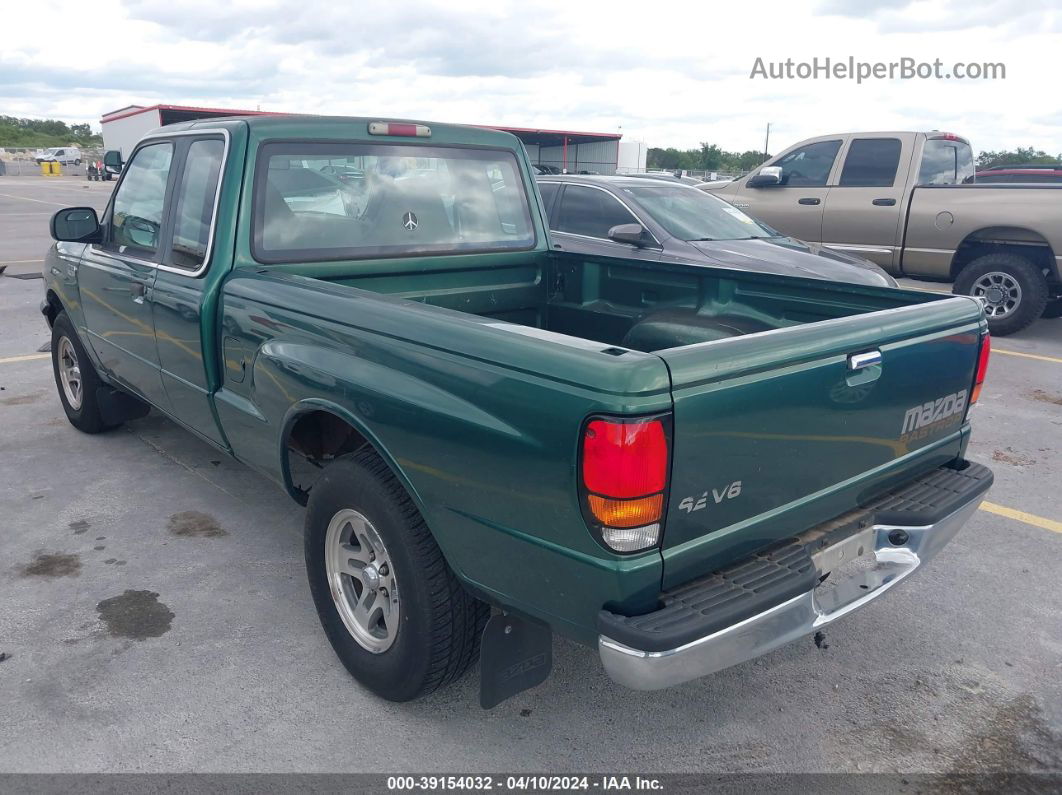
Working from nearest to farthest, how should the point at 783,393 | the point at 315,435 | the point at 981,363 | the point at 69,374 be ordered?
the point at 783,393, the point at 981,363, the point at 315,435, the point at 69,374

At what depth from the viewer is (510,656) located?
8.18 ft

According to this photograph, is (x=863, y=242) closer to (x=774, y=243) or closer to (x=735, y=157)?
(x=774, y=243)

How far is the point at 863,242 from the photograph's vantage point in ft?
31.2

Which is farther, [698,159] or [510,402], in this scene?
[698,159]

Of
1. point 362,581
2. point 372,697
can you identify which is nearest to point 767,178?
point 362,581

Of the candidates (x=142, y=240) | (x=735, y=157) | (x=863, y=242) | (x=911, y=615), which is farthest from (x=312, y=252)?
(x=735, y=157)

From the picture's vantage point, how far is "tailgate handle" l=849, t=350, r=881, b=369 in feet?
8.02

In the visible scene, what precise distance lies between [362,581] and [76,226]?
9.32 feet

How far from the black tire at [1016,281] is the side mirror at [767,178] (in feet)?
7.39

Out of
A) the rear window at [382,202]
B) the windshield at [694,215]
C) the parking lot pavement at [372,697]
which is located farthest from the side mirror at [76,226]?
the windshield at [694,215]

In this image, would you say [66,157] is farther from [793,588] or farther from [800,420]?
[793,588]

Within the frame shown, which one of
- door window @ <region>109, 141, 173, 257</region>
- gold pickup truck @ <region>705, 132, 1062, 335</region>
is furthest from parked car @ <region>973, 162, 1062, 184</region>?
door window @ <region>109, 141, 173, 257</region>

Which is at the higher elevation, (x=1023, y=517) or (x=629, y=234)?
(x=629, y=234)

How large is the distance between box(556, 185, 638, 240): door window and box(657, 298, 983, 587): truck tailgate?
189 inches
